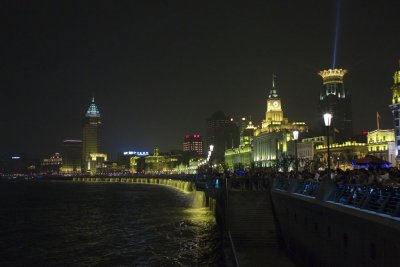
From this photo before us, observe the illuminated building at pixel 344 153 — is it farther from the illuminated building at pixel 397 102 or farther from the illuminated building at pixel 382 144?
the illuminated building at pixel 397 102

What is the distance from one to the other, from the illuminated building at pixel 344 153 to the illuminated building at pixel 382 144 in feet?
12.9

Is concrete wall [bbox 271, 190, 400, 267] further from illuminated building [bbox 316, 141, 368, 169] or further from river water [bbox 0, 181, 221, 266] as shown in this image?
illuminated building [bbox 316, 141, 368, 169]

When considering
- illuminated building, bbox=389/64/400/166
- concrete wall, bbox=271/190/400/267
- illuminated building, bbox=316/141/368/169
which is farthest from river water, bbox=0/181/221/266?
illuminated building, bbox=316/141/368/169

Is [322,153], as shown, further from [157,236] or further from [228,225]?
[228,225]

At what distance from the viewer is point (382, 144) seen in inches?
5728

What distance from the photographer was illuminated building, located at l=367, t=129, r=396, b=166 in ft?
446

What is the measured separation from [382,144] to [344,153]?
19.0m

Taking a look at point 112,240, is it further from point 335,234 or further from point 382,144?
point 382,144

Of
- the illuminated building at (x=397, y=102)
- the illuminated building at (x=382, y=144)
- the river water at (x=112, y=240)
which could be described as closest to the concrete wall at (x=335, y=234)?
the river water at (x=112, y=240)

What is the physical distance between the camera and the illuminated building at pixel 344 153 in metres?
143

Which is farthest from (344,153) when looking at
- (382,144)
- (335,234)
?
(335,234)

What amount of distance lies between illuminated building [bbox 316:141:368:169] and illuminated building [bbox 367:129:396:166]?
12.9 feet

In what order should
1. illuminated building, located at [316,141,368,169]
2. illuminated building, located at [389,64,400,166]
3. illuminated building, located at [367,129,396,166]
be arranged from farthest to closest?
illuminated building, located at [316,141,368,169]
illuminated building, located at [367,129,396,166]
illuminated building, located at [389,64,400,166]

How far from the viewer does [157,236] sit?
50062mm
